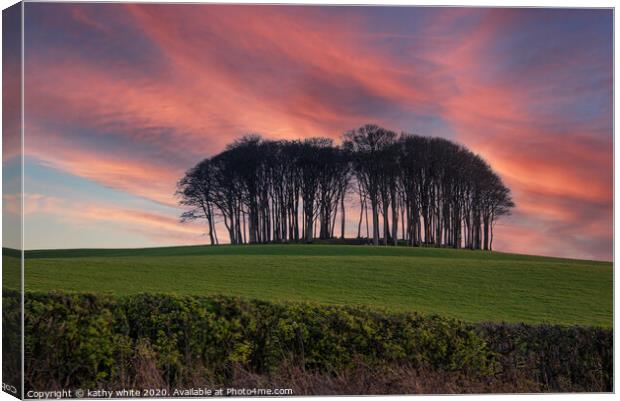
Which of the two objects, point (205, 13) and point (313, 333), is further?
point (205, 13)

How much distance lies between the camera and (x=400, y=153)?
1480 centimetres

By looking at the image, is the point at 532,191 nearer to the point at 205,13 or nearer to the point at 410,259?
the point at 410,259

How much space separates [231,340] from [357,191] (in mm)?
5305

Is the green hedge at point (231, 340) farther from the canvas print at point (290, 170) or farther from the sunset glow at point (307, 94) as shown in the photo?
the sunset glow at point (307, 94)

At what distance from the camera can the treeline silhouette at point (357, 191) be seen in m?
14.1

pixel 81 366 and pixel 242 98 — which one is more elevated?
pixel 242 98

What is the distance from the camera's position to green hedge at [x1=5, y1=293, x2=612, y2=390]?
428 inches

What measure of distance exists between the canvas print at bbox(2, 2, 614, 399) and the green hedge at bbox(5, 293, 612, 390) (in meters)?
0.03

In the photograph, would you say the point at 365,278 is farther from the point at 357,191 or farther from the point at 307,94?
the point at 307,94

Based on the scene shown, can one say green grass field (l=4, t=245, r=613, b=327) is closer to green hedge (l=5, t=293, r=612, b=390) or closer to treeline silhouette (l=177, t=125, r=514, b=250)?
treeline silhouette (l=177, t=125, r=514, b=250)

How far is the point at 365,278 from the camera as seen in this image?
14.1m

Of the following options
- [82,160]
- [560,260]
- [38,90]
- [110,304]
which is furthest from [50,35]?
[560,260]

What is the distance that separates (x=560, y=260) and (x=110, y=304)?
7.56 metres

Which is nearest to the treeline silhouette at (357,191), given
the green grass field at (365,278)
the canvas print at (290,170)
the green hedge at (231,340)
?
the canvas print at (290,170)
